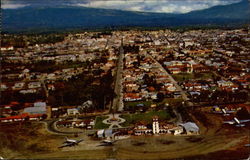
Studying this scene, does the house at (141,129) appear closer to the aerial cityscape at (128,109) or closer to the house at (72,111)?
the aerial cityscape at (128,109)

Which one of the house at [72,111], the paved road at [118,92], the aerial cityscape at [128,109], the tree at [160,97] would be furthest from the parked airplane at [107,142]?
the tree at [160,97]

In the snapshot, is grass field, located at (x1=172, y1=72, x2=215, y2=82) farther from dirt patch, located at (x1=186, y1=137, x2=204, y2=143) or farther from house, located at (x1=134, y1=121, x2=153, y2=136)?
dirt patch, located at (x1=186, y1=137, x2=204, y2=143)

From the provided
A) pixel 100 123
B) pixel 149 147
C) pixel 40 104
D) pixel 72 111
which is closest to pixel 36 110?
pixel 40 104

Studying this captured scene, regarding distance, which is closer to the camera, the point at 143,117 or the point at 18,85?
the point at 143,117

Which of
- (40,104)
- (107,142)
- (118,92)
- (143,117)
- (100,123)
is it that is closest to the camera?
(107,142)

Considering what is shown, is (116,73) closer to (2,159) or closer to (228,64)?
(228,64)

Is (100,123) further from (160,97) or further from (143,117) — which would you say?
(160,97)

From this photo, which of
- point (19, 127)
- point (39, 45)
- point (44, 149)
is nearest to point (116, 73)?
point (19, 127)

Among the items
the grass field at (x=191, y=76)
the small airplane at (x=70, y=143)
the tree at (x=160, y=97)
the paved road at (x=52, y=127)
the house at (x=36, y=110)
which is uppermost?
the grass field at (x=191, y=76)
